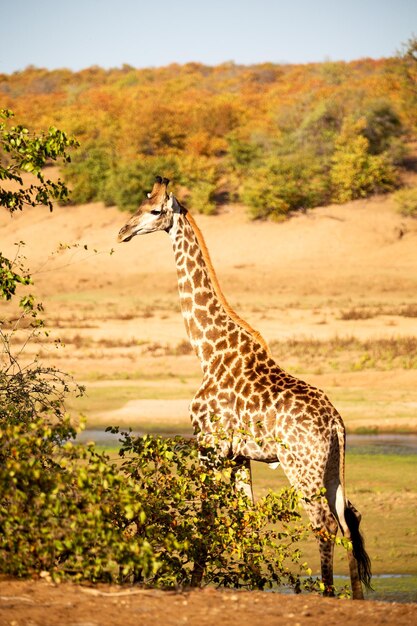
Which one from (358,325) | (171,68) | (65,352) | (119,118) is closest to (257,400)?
(65,352)

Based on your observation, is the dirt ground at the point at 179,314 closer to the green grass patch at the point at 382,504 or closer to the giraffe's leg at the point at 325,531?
the giraffe's leg at the point at 325,531

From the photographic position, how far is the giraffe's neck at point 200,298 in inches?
382

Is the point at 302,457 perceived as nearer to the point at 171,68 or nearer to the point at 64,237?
the point at 64,237

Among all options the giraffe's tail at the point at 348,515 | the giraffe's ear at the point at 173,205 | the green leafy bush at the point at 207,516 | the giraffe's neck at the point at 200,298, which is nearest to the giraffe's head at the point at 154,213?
the giraffe's ear at the point at 173,205

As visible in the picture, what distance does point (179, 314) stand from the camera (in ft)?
99.9

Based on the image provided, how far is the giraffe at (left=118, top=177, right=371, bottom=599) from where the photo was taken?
8555mm

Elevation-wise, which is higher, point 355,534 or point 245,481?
point 245,481

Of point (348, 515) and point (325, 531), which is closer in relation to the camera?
point (325, 531)

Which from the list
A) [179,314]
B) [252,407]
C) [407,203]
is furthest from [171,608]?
[407,203]

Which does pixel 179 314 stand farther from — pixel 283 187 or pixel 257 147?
pixel 257 147

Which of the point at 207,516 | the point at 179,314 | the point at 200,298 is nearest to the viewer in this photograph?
the point at 207,516

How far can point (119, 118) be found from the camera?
55.2 m

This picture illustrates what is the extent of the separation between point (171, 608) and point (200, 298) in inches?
155

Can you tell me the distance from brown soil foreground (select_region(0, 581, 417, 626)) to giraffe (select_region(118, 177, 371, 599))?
1576 millimetres
